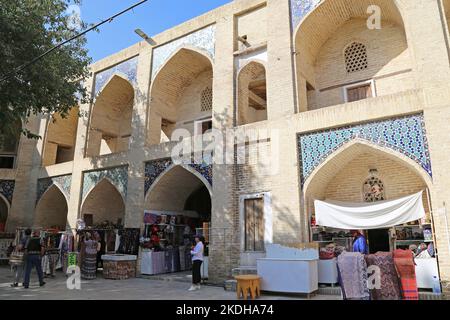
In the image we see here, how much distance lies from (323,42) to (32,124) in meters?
11.7

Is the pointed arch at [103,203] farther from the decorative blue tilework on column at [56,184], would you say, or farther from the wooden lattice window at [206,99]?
the wooden lattice window at [206,99]

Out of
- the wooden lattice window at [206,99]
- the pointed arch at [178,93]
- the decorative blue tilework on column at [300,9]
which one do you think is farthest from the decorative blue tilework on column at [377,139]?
the pointed arch at [178,93]

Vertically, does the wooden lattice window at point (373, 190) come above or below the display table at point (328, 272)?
above

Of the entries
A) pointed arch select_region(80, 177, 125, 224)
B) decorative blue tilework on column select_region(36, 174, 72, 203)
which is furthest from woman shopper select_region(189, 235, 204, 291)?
decorative blue tilework on column select_region(36, 174, 72, 203)

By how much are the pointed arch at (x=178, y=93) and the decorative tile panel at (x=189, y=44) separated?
0.16 m

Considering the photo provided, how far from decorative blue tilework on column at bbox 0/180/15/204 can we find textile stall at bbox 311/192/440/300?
39.1 ft

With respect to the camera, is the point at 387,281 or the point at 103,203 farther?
the point at 103,203

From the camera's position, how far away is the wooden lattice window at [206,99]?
39.1ft

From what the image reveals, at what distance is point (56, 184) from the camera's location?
43.9 ft

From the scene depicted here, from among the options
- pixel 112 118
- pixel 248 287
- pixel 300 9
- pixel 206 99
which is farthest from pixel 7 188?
pixel 300 9

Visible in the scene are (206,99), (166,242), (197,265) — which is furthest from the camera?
(206,99)

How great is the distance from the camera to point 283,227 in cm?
781

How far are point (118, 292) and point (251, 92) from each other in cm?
651

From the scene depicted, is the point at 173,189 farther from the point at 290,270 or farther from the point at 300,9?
the point at 300,9
